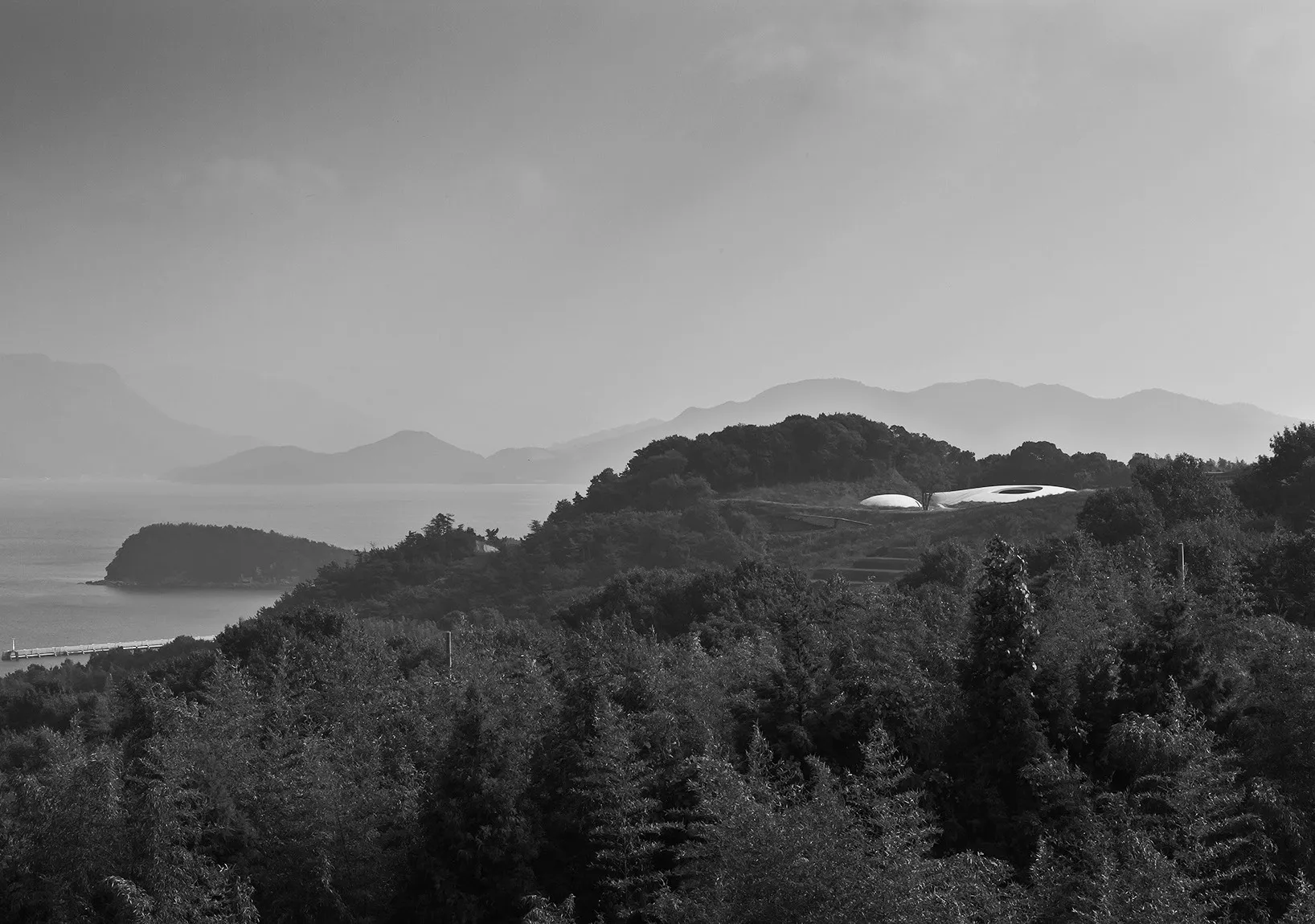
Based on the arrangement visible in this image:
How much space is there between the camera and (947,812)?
38.5ft

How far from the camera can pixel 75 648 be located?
50781 millimetres

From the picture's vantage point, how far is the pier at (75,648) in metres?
49.7

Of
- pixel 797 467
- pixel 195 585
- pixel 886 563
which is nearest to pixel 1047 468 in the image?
pixel 797 467

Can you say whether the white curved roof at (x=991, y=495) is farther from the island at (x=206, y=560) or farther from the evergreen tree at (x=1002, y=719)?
the island at (x=206, y=560)

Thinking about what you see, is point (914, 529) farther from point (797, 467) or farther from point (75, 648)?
point (75, 648)

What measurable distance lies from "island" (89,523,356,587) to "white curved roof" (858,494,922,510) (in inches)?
1631

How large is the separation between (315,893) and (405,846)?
987mm

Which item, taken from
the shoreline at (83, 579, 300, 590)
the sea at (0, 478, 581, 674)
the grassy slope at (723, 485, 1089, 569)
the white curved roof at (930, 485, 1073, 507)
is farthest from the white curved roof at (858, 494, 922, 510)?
the shoreline at (83, 579, 300, 590)

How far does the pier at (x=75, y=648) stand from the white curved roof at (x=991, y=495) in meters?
32.9

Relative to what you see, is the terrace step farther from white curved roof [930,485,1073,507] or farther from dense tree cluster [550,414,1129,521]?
dense tree cluster [550,414,1129,521]

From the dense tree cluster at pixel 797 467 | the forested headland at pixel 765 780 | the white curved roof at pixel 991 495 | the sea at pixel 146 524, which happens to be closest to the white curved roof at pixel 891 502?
the white curved roof at pixel 991 495

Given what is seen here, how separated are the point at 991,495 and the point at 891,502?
15.2 ft

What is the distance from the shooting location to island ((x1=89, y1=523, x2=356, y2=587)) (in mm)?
78625

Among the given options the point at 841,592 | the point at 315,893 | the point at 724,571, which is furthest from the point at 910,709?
the point at 724,571
